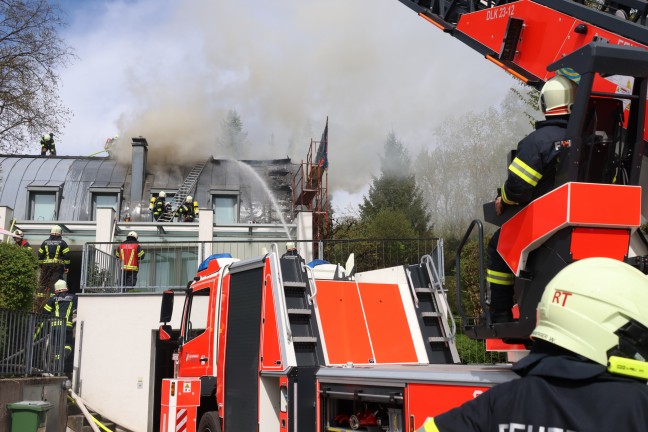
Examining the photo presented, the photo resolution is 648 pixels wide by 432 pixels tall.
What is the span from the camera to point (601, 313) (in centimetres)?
169

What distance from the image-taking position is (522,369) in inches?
70.1

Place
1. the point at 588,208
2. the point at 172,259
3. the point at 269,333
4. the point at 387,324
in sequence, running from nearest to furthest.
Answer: the point at 588,208, the point at 269,333, the point at 387,324, the point at 172,259

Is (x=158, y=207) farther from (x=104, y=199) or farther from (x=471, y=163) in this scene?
(x=471, y=163)

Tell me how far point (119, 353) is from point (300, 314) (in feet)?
27.3

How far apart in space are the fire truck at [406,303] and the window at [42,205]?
1996 centimetres

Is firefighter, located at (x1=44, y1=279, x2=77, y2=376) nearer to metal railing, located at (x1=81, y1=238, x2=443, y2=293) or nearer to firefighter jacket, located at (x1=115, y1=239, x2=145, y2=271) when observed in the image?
metal railing, located at (x1=81, y1=238, x2=443, y2=293)

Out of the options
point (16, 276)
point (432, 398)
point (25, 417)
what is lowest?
point (25, 417)

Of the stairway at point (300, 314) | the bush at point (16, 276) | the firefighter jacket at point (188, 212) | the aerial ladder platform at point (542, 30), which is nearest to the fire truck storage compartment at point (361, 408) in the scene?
the stairway at point (300, 314)

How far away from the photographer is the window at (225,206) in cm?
2573

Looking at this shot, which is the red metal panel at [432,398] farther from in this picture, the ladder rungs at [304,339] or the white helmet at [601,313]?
the white helmet at [601,313]

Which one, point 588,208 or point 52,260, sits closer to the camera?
point 588,208

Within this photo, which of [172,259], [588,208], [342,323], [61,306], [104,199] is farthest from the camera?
[104,199]


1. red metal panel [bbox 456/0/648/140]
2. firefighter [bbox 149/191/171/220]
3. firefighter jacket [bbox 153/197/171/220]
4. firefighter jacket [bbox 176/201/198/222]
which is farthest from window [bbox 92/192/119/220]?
red metal panel [bbox 456/0/648/140]

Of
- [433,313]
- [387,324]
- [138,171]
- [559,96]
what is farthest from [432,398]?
[138,171]
